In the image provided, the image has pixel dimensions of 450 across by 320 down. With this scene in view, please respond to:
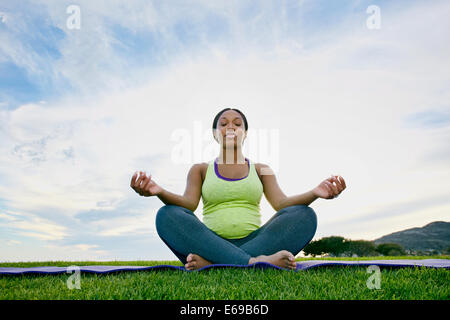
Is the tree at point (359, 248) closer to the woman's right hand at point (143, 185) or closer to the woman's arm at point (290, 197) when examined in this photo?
the woman's arm at point (290, 197)

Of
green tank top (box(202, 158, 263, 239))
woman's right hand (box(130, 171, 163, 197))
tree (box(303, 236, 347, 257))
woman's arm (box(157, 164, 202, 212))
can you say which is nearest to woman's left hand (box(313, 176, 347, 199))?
green tank top (box(202, 158, 263, 239))

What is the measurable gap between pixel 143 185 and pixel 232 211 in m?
1.04

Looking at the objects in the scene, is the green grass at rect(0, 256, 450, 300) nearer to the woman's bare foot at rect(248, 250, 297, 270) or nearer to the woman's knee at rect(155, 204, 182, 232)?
the woman's bare foot at rect(248, 250, 297, 270)

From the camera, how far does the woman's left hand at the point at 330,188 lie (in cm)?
301

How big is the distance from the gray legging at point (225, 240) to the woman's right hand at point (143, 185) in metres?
0.31

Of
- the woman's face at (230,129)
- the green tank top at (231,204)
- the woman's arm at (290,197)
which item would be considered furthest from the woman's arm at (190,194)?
the woman's arm at (290,197)

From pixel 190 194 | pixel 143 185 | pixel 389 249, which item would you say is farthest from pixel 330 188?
pixel 389 249

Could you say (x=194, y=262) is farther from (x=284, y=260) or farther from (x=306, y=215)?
(x=306, y=215)

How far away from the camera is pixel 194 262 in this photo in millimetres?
3160

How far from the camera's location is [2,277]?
3.38m

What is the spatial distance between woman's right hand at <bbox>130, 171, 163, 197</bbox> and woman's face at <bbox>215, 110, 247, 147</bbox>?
1141 mm
